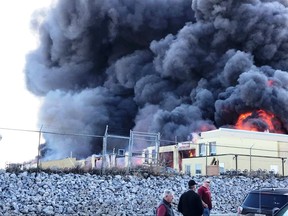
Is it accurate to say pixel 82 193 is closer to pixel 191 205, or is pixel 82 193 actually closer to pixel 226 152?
pixel 191 205

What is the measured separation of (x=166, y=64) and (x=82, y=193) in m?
40.2

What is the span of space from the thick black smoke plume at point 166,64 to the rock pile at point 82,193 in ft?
89.6

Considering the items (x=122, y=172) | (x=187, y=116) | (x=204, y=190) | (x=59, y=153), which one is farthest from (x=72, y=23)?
(x=204, y=190)

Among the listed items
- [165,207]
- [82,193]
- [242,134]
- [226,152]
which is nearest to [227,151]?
[226,152]

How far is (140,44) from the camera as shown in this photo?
227 ft

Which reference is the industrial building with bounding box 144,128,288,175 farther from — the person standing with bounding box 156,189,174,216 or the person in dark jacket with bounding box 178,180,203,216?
the person standing with bounding box 156,189,174,216

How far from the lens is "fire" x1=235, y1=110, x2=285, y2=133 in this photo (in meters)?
49.4

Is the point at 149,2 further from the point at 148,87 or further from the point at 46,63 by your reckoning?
the point at 46,63

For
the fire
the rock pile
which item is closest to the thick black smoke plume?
the fire

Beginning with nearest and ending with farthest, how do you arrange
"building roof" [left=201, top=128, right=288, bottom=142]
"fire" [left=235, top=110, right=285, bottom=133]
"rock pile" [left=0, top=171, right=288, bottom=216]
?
"rock pile" [left=0, top=171, right=288, bottom=216] → "building roof" [left=201, top=128, right=288, bottom=142] → "fire" [left=235, top=110, right=285, bottom=133]

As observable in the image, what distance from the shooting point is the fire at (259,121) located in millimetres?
49375

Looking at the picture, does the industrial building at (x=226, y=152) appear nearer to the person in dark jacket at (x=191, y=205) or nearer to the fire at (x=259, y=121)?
the fire at (x=259, y=121)

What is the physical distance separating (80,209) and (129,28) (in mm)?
50468

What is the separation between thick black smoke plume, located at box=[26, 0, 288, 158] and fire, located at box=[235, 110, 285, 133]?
75 centimetres
